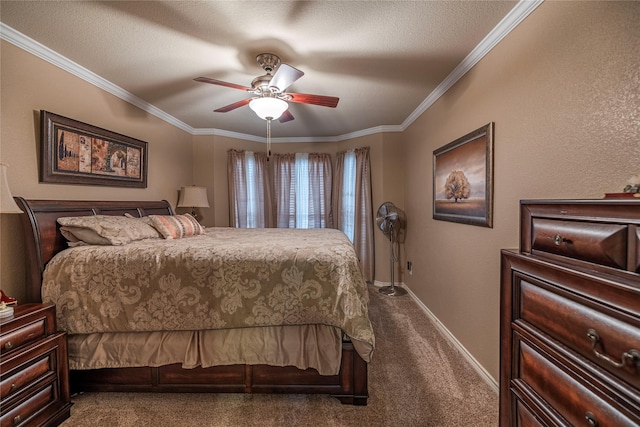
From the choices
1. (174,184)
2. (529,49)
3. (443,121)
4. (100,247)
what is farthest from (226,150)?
(529,49)

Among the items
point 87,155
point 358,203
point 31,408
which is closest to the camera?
point 31,408

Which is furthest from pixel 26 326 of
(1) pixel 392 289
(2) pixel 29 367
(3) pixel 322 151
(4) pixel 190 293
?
(3) pixel 322 151

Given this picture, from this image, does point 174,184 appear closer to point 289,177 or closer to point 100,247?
point 289,177

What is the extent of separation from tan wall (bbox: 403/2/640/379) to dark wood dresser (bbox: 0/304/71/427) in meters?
2.74

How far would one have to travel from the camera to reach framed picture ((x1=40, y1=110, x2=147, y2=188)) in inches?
78.2

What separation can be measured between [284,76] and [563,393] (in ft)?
6.94

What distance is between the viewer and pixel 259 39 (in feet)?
6.09

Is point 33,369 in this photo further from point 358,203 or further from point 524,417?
point 358,203

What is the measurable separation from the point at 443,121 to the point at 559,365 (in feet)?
7.50

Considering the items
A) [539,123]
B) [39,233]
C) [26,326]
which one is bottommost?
[26,326]

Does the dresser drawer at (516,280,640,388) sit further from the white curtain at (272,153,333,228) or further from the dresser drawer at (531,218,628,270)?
the white curtain at (272,153,333,228)

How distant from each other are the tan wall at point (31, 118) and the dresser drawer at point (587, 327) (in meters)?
2.93

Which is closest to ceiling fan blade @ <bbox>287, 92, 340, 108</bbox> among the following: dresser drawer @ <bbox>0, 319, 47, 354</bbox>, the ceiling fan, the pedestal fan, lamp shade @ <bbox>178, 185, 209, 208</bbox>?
the ceiling fan

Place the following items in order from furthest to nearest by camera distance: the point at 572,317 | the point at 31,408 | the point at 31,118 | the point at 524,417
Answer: the point at 31,118, the point at 31,408, the point at 524,417, the point at 572,317
